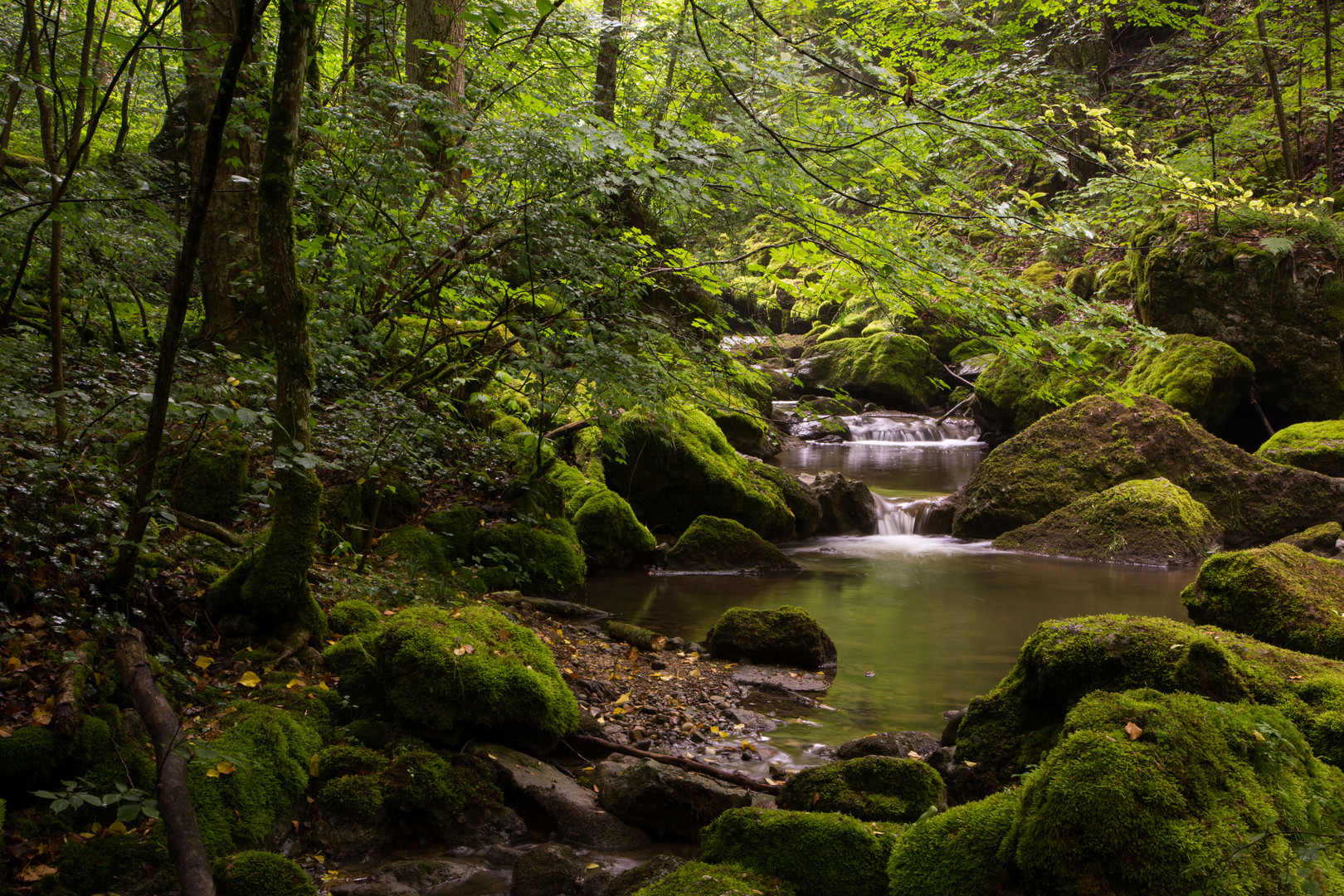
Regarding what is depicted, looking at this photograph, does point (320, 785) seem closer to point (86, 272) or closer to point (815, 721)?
point (815, 721)

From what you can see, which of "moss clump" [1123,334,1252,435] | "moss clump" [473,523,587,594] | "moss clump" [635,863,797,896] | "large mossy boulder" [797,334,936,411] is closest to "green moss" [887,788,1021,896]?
"moss clump" [635,863,797,896]

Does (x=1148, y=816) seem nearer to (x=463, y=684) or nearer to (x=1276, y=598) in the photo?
(x=463, y=684)

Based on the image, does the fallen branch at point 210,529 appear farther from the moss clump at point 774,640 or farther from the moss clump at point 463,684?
the moss clump at point 774,640

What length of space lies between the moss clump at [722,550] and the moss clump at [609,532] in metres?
0.49

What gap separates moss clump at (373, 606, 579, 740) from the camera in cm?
418

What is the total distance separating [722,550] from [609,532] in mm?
1567

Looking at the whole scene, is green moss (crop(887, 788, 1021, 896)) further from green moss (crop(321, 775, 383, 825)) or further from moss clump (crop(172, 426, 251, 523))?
moss clump (crop(172, 426, 251, 523))

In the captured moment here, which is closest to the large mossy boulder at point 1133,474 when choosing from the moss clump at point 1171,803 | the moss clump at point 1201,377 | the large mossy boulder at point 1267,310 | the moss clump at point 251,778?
the moss clump at point 1201,377

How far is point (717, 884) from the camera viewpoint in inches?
113

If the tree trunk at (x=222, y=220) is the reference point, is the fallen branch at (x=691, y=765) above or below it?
below

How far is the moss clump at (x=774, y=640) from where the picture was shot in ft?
22.3

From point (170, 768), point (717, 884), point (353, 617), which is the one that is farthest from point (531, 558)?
point (717, 884)

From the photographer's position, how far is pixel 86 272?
5348 millimetres

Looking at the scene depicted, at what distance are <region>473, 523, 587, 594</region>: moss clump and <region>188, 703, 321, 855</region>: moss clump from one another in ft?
10.9
